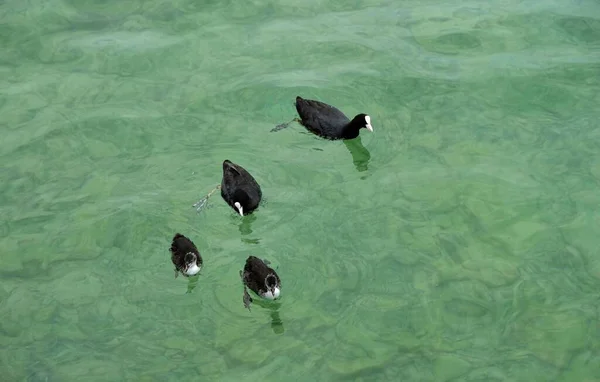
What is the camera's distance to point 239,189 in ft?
30.2

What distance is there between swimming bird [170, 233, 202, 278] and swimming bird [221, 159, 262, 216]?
83 centimetres

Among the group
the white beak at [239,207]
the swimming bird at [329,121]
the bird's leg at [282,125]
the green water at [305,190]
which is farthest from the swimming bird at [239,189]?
the swimming bird at [329,121]

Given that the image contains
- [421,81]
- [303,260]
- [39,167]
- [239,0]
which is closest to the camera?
[303,260]

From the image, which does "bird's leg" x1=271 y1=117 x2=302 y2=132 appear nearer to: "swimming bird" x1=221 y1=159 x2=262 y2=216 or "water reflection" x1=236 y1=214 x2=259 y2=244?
"swimming bird" x1=221 y1=159 x2=262 y2=216

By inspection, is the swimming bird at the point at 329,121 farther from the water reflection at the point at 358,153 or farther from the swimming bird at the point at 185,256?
the swimming bird at the point at 185,256

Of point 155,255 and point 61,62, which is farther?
point 61,62

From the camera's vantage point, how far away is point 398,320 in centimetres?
808

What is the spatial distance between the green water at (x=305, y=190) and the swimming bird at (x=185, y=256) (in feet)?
0.63

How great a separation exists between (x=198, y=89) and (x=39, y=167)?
2.53m

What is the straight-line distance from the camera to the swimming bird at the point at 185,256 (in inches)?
327

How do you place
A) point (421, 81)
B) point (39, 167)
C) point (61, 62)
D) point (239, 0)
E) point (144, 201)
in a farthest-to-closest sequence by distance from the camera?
point (239, 0)
point (61, 62)
point (421, 81)
point (39, 167)
point (144, 201)

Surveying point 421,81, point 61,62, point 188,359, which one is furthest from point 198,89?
point 188,359

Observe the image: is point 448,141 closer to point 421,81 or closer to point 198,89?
point 421,81

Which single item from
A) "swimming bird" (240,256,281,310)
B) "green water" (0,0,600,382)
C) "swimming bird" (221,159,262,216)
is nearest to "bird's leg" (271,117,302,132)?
"green water" (0,0,600,382)
